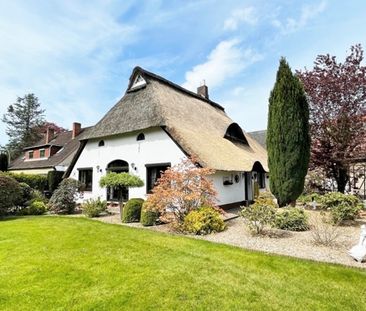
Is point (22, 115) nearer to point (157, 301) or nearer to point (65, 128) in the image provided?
point (65, 128)

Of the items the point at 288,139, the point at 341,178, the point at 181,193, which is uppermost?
the point at 288,139

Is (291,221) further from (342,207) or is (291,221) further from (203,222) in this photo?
(203,222)

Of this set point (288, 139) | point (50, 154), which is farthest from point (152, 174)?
point (50, 154)

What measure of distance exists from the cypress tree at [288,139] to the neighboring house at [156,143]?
2.46 metres

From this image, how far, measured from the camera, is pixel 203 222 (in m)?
9.47

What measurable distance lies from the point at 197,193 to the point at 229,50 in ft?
22.7

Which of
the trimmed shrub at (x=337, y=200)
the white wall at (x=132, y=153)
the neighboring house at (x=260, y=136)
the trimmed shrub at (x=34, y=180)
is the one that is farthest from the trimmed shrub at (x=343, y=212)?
the neighboring house at (x=260, y=136)

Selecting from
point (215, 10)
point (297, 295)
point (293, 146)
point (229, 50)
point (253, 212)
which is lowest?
point (297, 295)

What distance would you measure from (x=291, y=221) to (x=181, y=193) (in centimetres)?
421

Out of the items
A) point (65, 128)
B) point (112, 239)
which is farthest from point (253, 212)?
point (65, 128)

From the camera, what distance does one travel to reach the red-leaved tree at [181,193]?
10.3 meters

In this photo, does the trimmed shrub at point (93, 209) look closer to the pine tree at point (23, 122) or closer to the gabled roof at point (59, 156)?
the gabled roof at point (59, 156)

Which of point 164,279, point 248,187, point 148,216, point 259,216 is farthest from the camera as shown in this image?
point 248,187

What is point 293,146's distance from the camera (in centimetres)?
1266
